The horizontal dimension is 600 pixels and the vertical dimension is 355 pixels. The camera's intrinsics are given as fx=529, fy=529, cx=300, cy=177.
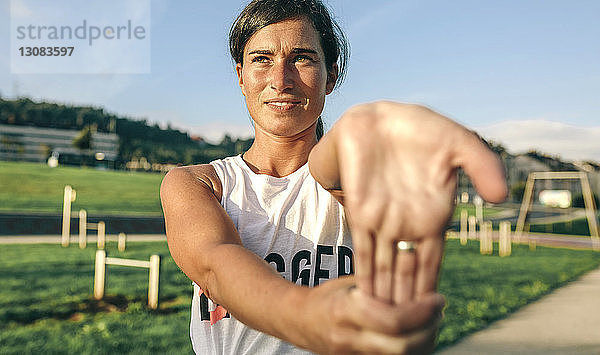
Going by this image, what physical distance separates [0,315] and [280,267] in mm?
6518

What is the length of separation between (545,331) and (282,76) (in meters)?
6.78

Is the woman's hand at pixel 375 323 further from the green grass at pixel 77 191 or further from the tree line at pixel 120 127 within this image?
the tree line at pixel 120 127

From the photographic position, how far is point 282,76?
139cm

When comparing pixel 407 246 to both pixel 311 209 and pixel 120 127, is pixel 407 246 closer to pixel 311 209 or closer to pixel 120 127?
pixel 311 209

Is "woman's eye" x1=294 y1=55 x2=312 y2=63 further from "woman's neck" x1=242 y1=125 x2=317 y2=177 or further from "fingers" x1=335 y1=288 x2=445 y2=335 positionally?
"fingers" x1=335 y1=288 x2=445 y2=335

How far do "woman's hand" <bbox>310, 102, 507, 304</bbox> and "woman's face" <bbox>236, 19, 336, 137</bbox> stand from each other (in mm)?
760

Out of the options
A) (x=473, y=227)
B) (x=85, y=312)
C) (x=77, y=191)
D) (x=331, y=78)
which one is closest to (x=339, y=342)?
(x=331, y=78)

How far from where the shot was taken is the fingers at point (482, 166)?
645mm

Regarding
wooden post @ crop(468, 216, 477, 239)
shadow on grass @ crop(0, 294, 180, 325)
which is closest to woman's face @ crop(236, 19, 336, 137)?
shadow on grass @ crop(0, 294, 180, 325)

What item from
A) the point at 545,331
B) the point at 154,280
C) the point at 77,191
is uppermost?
the point at 154,280

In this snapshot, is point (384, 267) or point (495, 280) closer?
point (384, 267)

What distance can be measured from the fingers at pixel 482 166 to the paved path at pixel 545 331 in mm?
5514

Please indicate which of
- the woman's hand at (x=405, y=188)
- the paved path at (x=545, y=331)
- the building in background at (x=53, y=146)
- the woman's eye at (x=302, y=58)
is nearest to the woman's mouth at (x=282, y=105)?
the woman's eye at (x=302, y=58)

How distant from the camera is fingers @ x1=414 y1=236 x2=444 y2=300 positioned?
25.9 inches
